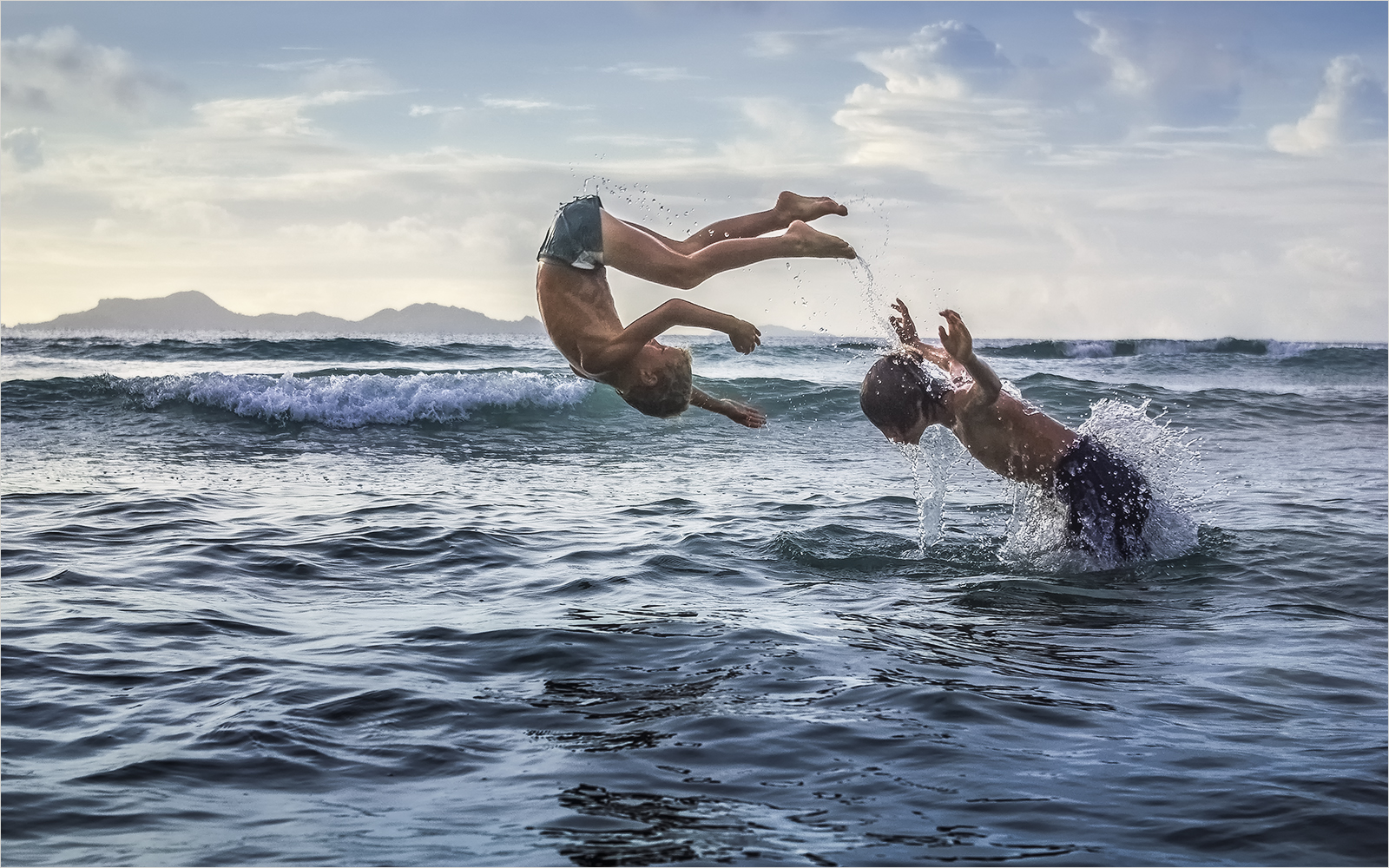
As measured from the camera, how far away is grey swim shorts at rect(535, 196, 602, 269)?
231 inches

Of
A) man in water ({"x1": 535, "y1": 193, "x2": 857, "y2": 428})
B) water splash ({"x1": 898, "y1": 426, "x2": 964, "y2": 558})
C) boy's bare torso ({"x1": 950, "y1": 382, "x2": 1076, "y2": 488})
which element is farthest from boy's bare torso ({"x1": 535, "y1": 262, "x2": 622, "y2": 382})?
water splash ({"x1": 898, "y1": 426, "x2": 964, "y2": 558})

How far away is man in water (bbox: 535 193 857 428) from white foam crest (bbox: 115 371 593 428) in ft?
49.7

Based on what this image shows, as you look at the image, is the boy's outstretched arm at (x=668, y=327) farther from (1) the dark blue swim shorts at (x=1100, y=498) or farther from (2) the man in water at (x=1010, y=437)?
(1) the dark blue swim shorts at (x=1100, y=498)

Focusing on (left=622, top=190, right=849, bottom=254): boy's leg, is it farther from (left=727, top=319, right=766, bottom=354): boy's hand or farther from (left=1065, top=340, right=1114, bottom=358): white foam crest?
(left=1065, top=340, right=1114, bottom=358): white foam crest

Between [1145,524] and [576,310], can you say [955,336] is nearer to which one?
[576,310]

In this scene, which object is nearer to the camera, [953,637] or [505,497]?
[953,637]

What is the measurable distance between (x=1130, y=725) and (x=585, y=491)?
8609 mm

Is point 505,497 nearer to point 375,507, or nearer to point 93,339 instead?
point 375,507

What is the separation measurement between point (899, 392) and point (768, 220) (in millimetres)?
2360

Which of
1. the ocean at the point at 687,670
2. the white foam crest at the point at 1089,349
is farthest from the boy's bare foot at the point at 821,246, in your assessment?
the white foam crest at the point at 1089,349

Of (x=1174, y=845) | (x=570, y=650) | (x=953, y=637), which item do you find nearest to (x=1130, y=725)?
(x=1174, y=845)

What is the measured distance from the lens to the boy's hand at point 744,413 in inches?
263

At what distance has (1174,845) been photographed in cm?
409

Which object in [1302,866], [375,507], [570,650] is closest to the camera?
[1302,866]
